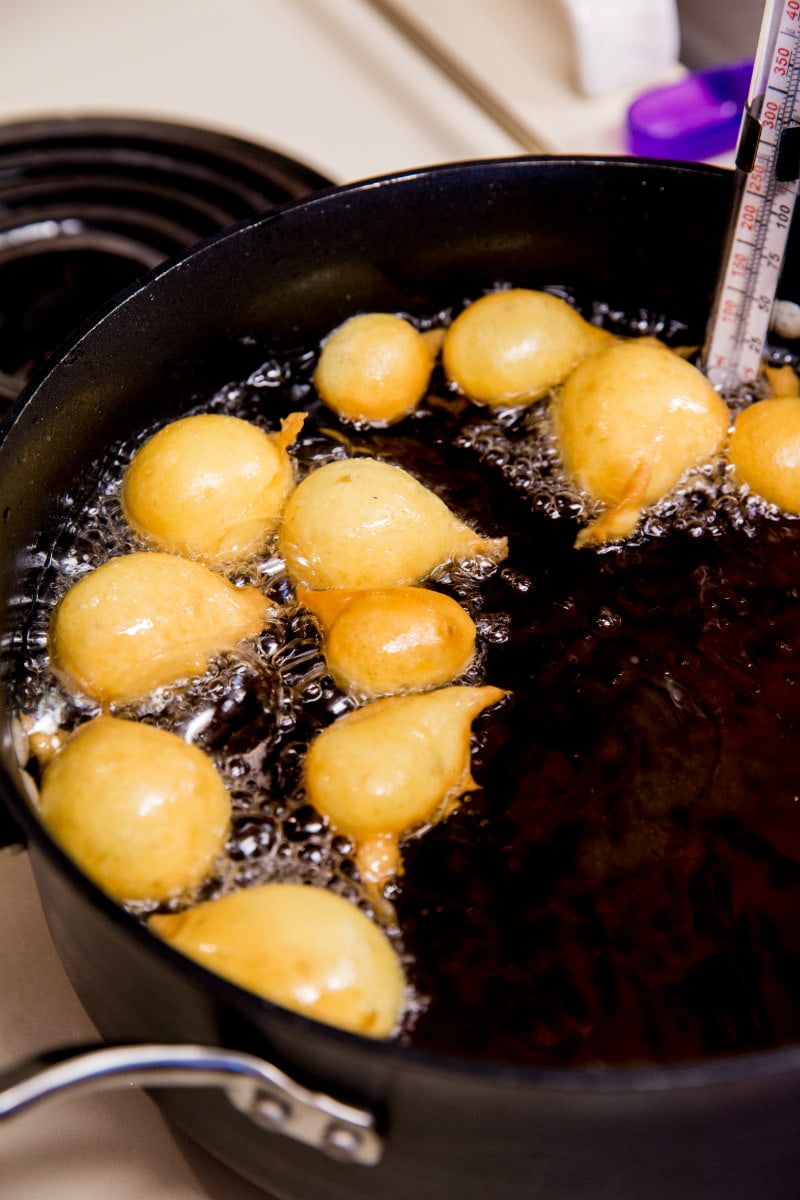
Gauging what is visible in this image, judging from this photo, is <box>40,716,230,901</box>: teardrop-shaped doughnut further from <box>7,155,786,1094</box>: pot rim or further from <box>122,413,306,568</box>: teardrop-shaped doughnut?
<box>122,413,306,568</box>: teardrop-shaped doughnut

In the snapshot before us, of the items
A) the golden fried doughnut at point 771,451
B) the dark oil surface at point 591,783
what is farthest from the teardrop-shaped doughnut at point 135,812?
the golden fried doughnut at point 771,451

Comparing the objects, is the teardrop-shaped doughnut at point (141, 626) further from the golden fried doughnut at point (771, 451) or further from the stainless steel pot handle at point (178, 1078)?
the golden fried doughnut at point (771, 451)

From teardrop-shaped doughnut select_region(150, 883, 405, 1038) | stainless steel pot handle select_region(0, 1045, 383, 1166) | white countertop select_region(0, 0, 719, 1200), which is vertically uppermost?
white countertop select_region(0, 0, 719, 1200)

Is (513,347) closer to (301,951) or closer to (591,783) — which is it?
(591,783)

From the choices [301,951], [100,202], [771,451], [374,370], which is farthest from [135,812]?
[100,202]

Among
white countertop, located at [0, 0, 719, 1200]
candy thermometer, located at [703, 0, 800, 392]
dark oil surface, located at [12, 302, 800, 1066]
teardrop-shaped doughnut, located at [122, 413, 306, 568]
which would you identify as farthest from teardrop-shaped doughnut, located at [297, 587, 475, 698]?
white countertop, located at [0, 0, 719, 1200]

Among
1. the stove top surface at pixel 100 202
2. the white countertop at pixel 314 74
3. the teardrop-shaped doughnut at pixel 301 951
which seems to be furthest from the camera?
the white countertop at pixel 314 74

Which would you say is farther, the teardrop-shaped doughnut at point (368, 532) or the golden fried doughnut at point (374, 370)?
the golden fried doughnut at point (374, 370)

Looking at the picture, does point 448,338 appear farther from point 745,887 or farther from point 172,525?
point 745,887
